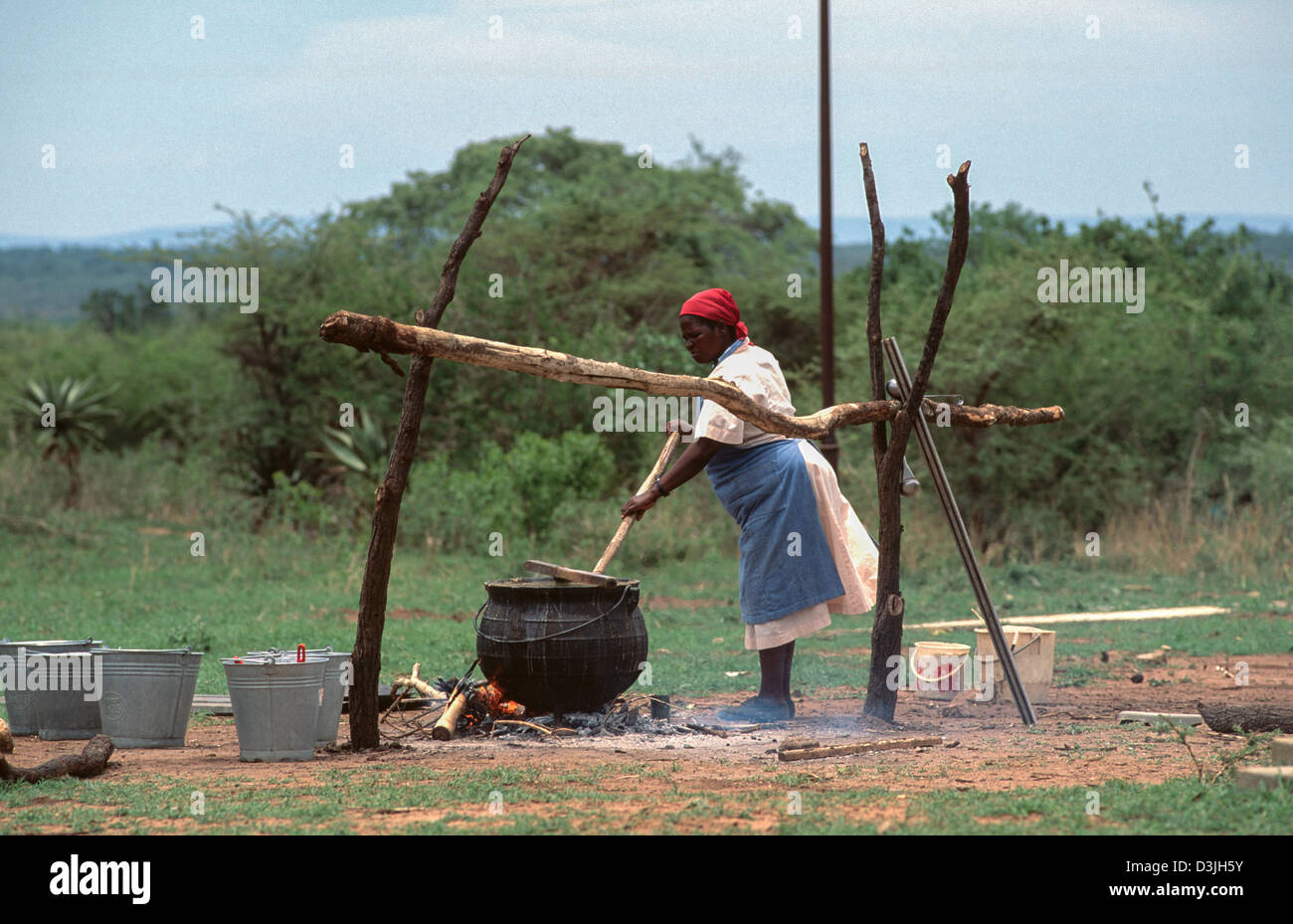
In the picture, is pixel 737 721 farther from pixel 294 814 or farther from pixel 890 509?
pixel 294 814

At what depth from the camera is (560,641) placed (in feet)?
21.4

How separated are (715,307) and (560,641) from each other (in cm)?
191

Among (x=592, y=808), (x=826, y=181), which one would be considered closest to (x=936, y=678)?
(x=592, y=808)

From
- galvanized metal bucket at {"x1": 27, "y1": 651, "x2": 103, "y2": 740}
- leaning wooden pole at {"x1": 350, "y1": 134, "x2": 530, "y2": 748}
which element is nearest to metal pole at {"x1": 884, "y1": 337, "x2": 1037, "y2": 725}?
leaning wooden pole at {"x1": 350, "y1": 134, "x2": 530, "y2": 748}

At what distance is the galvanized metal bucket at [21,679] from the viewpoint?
21.4ft

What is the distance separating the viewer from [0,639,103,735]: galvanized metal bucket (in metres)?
6.53

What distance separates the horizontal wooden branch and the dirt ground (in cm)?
151

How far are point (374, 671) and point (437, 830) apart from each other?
174cm

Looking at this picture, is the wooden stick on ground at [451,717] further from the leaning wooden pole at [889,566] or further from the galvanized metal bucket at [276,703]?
the leaning wooden pole at [889,566]

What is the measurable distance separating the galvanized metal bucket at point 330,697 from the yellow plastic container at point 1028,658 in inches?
136

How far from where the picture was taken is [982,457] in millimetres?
17188

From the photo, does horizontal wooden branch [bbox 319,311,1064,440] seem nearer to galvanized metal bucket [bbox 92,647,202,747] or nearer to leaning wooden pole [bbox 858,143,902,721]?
leaning wooden pole [bbox 858,143,902,721]

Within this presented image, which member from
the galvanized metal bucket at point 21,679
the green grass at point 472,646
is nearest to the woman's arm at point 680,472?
the green grass at point 472,646

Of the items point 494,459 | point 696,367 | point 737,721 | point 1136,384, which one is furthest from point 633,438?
point 737,721
